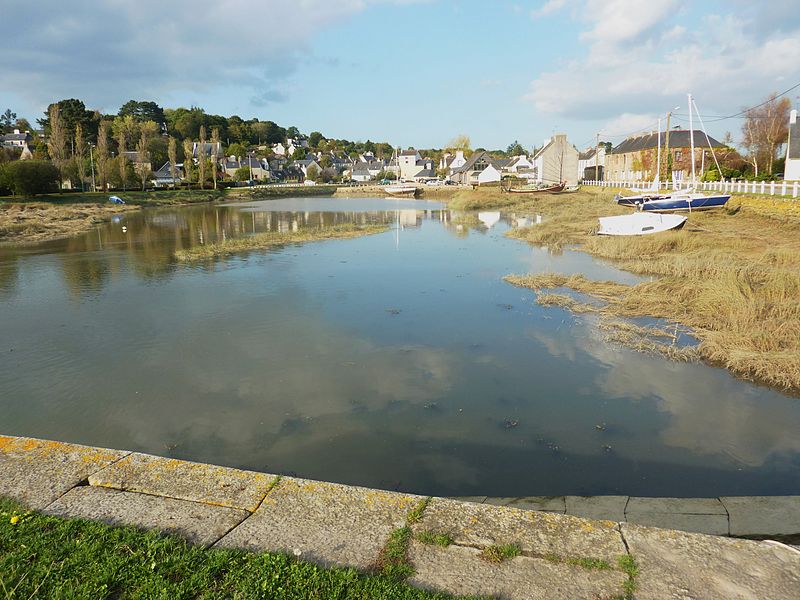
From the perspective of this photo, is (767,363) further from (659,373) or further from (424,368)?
(424,368)

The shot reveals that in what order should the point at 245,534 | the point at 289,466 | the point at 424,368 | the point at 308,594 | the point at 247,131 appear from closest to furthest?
the point at 308,594
the point at 245,534
the point at 289,466
the point at 424,368
the point at 247,131

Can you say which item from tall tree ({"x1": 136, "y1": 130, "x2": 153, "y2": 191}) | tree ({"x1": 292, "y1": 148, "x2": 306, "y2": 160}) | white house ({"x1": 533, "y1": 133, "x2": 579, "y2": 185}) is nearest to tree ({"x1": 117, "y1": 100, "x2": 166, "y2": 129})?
tree ({"x1": 292, "y1": 148, "x2": 306, "y2": 160})

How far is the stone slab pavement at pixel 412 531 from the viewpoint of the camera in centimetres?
350

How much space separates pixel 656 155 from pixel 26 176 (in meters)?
72.1

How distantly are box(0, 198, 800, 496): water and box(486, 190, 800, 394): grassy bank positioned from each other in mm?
865

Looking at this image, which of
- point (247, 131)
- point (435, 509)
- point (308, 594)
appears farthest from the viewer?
point (247, 131)

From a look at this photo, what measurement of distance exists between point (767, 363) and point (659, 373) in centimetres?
184

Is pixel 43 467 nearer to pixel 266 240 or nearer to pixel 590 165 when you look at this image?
pixel 266 240

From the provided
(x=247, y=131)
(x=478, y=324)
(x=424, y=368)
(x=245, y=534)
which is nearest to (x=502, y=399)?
(x=424, y=368)

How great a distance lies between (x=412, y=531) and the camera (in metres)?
A: 4.05

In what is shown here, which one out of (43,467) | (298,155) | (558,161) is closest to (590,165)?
(558,161)

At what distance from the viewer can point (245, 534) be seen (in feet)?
Answer: 13.0

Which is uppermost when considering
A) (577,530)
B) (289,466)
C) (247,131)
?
(247,131)

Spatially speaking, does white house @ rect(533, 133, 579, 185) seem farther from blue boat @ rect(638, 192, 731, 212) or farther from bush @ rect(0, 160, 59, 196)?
bush @ rect(0, 160, 59, 196)
